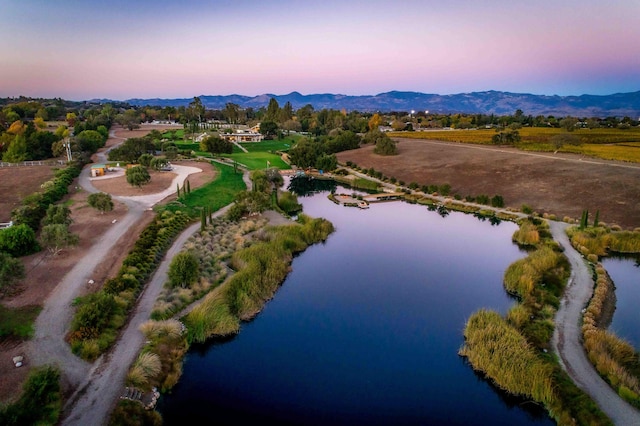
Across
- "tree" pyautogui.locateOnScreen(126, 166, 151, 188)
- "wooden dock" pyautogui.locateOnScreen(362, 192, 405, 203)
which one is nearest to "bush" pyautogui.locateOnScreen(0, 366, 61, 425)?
"tree" pyautogui.locateOnScreen(126, 166, 151, 188)

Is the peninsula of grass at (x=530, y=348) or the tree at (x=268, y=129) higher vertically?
the tree at (x=268, y=129)

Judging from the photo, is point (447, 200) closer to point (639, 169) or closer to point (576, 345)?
point (639, 169)

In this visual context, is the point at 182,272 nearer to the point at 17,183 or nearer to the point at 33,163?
the point at 17,183

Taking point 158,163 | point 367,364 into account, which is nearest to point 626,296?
point 367,364

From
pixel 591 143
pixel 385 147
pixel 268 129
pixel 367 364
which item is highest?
pixel 591 143

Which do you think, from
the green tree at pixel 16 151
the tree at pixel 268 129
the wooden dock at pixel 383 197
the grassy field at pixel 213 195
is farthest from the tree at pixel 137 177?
the tree at pixel 268 129

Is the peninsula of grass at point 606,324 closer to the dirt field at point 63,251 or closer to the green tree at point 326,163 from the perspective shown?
the dirt field at point 63,251
